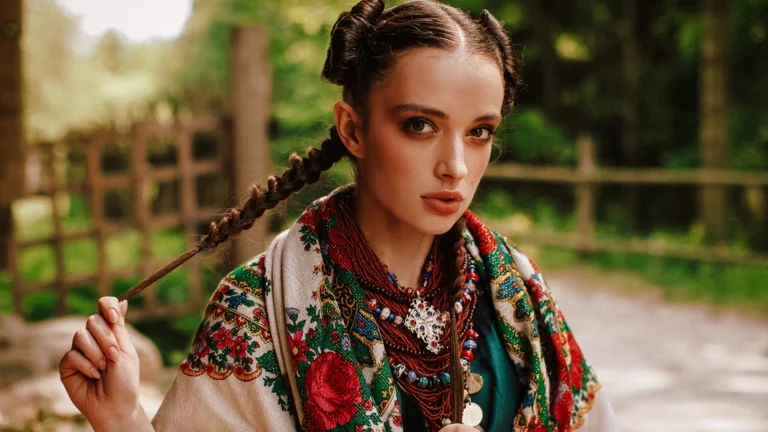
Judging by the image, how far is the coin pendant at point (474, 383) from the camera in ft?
5.39

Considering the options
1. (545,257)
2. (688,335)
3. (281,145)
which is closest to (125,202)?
(281,145)

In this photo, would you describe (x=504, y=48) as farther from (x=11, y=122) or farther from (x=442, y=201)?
(x=11, y=122)

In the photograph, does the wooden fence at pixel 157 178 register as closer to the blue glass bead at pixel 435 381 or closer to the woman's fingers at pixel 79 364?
the blue glass bead at pixel 435 381

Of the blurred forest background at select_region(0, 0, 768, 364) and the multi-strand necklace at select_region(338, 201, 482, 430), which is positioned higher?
the blurred forest background at select_region(0, 0, 768, 364)

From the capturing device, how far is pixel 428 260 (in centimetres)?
175

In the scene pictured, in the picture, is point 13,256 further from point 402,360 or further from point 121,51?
point 121,51

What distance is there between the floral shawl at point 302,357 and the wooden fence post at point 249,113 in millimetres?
3098

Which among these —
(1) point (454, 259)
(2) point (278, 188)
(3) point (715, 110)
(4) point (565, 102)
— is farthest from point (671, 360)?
(4) point (565, 102)

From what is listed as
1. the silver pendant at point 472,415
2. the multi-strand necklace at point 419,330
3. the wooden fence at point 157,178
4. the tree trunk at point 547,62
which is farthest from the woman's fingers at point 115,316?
the tree trunk at point 547,62

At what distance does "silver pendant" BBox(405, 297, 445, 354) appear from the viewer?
1639 millimetres

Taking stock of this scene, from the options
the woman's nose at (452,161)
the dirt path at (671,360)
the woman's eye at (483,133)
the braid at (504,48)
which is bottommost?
the dirt path at (671,360)

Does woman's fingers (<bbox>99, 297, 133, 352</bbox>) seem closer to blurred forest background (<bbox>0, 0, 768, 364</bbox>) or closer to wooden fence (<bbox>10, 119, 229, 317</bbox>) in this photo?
wooden fence (<bbox>10, 119, 229, 317</bbox>)

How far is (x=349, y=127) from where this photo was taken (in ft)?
5.34

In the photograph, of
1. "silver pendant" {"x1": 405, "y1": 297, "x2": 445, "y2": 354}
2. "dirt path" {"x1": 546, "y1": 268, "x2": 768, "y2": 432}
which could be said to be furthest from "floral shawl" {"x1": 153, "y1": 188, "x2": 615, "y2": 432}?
"dirt path" {"x1": 546, "y1": 268, "x2": 768, "y2": 432}
